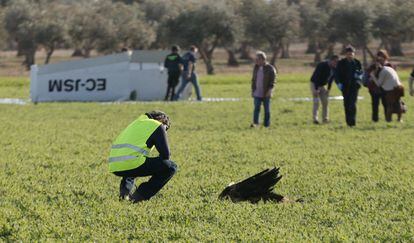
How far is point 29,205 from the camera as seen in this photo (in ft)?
29.1

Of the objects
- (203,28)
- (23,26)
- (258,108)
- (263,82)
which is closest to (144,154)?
(263,82)

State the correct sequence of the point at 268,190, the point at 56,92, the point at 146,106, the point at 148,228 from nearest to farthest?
the point at 148,228
the point at 268,190
the point at 146,106
the point at 56,92

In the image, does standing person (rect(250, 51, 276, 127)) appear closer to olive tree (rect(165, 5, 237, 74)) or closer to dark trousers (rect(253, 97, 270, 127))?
dark trousers (rect(253, 97, 270, 127))

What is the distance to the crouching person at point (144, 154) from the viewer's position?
344 inches

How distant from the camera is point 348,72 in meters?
18.8

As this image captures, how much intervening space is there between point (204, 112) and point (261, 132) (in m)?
6.10

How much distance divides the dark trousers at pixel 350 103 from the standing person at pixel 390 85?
3.73ft

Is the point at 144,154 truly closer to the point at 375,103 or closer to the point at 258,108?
the point at 258,108

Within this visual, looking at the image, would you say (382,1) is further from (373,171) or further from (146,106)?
(373,171)

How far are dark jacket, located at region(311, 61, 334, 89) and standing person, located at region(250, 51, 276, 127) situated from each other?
1.51 meters

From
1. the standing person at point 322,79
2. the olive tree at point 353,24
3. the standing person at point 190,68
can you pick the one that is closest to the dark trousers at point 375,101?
the standing person at point 322,79

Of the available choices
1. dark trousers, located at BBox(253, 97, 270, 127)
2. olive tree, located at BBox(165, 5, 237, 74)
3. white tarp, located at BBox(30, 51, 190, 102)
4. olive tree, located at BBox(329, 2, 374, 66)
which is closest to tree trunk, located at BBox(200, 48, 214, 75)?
olive tree, located at BBox(165, 5, 237, 74)

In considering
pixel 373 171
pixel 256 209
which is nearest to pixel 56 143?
pixel 373 171

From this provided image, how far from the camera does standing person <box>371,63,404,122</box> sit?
1983cm
